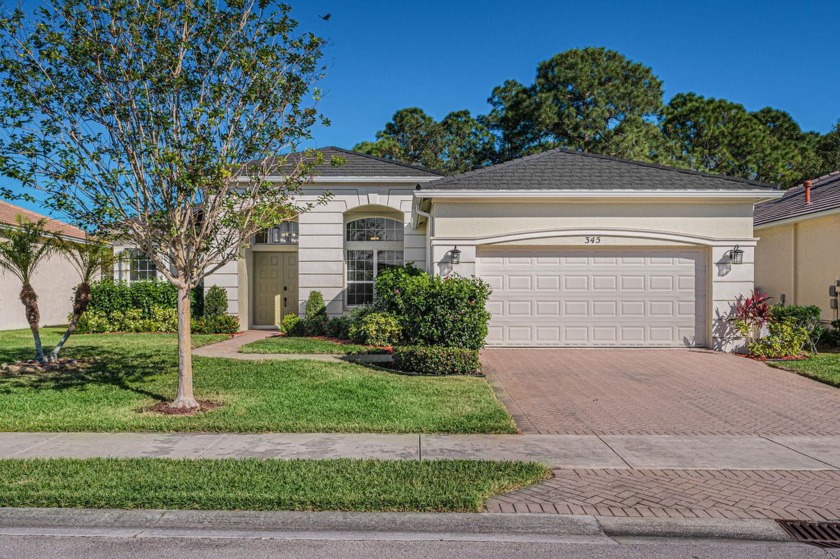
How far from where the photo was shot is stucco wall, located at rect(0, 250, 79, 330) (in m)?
18.6

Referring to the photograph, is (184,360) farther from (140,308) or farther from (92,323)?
(92,323)

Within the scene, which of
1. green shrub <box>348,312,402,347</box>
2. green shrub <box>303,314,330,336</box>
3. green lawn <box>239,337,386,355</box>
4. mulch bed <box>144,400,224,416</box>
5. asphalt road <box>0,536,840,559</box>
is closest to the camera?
asphalt road <box>0,536,840,559</box>

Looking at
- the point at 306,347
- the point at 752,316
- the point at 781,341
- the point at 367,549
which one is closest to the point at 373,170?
the point at 306,347

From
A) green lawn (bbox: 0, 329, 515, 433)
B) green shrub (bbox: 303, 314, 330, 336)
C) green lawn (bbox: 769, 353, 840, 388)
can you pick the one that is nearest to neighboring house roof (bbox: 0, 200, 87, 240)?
green shrub (bbox: 303, 314, 330, 336)

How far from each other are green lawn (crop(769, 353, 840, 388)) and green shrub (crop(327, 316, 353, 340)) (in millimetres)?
9742

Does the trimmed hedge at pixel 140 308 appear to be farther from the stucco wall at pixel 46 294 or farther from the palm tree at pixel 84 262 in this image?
the palm tree at pixel 84 262

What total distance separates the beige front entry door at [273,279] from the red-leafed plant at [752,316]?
12.5 meters

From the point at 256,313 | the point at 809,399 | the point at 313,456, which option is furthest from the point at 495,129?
the point at 313,456

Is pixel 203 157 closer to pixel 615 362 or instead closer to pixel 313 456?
pixel 313 456

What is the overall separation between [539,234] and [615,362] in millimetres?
3325

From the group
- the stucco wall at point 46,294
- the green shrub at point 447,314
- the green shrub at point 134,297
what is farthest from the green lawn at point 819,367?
the stucco wall at point 46,294

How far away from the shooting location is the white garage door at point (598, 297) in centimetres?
1323

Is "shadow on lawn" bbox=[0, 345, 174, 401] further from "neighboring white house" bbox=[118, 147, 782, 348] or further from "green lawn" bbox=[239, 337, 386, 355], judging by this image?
"neighboring white house" bbox=[118, 147, 782, 348]

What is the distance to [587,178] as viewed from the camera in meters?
13.5
